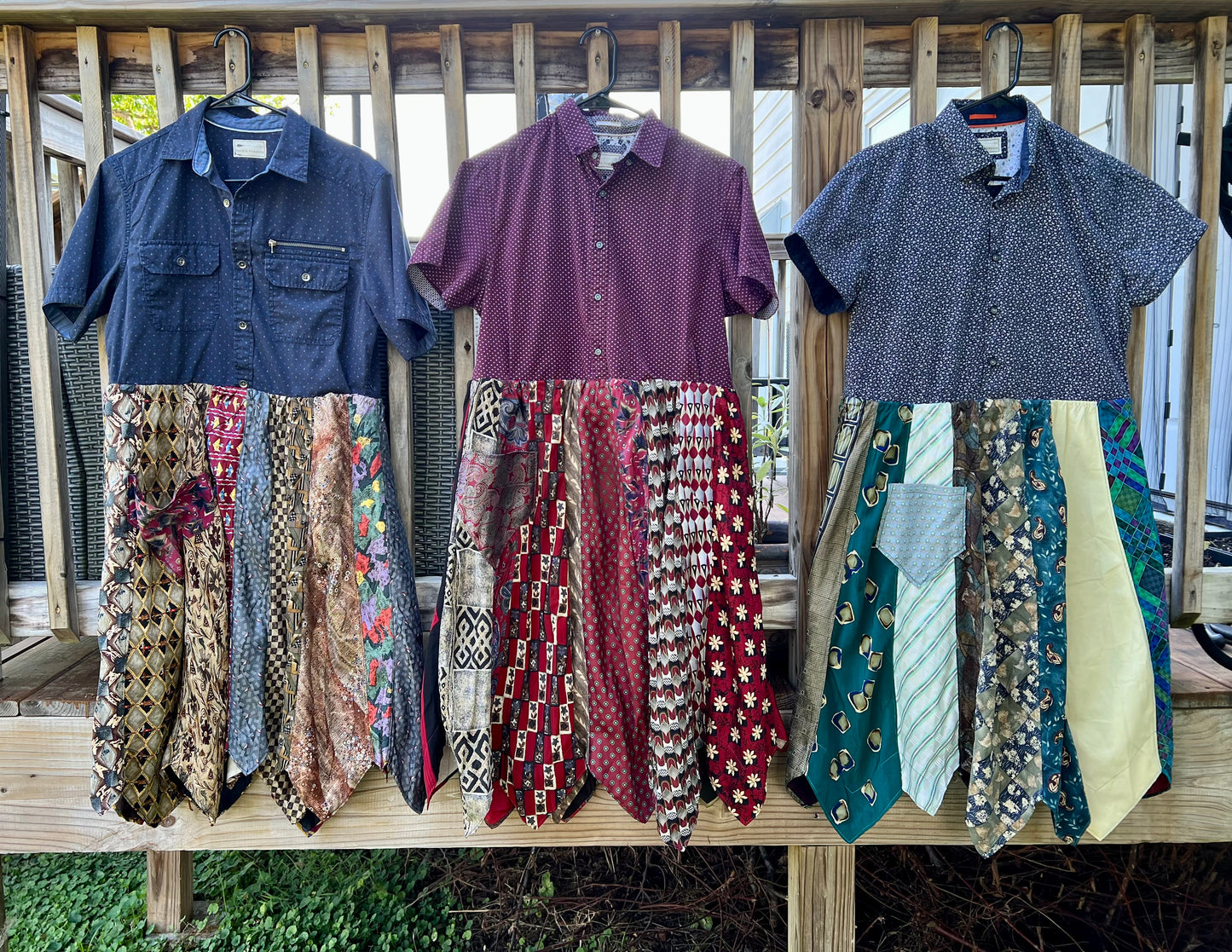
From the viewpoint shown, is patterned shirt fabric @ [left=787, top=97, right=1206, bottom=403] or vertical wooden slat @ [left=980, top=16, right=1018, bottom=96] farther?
vertical wooden slat @ [left=980, top=16, right=1018, bottom=96]

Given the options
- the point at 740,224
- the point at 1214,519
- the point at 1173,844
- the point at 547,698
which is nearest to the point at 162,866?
the point at 547,698

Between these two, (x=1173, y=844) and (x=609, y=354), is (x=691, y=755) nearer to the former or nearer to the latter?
(x=609, y=354)

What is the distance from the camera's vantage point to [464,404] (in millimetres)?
1676

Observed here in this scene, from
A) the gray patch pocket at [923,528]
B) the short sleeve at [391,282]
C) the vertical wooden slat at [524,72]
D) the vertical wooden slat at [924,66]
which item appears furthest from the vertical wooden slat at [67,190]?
the gray patch pocket at [923,528]

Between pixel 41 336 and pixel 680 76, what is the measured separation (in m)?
1.63

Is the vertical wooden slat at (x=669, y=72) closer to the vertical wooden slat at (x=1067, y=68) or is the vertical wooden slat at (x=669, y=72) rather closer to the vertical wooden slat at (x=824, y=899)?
the vertical wooden slat at (x=1067, y=68)

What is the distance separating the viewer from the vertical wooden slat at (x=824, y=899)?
182cm

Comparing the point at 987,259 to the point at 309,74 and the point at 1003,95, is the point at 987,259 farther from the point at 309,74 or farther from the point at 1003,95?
the point at 309,74

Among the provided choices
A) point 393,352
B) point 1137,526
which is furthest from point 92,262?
point 1137,526

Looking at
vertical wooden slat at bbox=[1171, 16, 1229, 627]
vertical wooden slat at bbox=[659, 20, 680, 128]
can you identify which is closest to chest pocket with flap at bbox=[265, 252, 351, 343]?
vertical wooden slat at bbox=[659, 20, 680, 128]

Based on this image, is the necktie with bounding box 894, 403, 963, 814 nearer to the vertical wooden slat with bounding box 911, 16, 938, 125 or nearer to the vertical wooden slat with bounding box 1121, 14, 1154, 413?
the vertical wooden slat with bounding box 1121, 14, 1154, 413

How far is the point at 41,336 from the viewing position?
1.67 m

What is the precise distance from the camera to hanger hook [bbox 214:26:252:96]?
1.65 m

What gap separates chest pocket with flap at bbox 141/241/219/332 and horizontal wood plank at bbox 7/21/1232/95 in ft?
1.49
